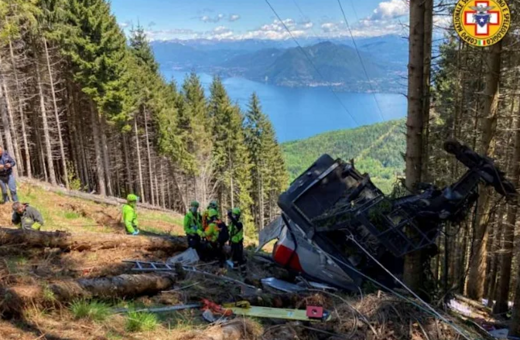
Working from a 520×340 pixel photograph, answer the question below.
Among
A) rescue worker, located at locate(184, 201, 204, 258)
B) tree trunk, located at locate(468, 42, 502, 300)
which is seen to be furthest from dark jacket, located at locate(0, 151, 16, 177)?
tree trunk, located at locate(468, 42, 502, 300)

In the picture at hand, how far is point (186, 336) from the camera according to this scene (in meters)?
4.61

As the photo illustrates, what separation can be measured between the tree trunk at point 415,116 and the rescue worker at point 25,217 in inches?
335

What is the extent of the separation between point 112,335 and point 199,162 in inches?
1464

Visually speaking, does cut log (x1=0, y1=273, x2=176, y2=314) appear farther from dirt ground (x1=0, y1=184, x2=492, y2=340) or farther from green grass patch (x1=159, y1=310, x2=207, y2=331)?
green grass patch (x1=159, y1=310, x2=207, y2=331)

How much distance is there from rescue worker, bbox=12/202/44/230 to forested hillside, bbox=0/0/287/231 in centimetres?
1303

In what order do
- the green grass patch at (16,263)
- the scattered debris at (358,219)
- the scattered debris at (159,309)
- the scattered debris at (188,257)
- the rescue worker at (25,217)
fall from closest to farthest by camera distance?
the scattered debris at (159,309) → the green grass patch at (16,263) → the scattered debris at (358,219) → the scattered debris at (188,257) → the rescue worker at (25,217)

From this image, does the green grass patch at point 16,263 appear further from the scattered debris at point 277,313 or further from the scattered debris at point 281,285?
the scattered debris at point 281,285

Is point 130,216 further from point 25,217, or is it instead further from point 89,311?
point 89,311

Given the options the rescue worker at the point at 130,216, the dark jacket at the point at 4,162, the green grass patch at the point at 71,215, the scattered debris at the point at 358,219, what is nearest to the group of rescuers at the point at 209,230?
the scattered debris at the point at 358,219

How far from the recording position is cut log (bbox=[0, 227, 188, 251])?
7.81 m

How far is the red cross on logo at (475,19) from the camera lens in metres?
8.84

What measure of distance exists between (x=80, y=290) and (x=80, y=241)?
3474 mm

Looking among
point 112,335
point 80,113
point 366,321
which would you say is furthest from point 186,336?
point 80,113

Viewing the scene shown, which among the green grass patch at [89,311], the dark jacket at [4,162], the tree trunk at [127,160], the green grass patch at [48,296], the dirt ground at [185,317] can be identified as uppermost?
the dark jacket at [4,162]
